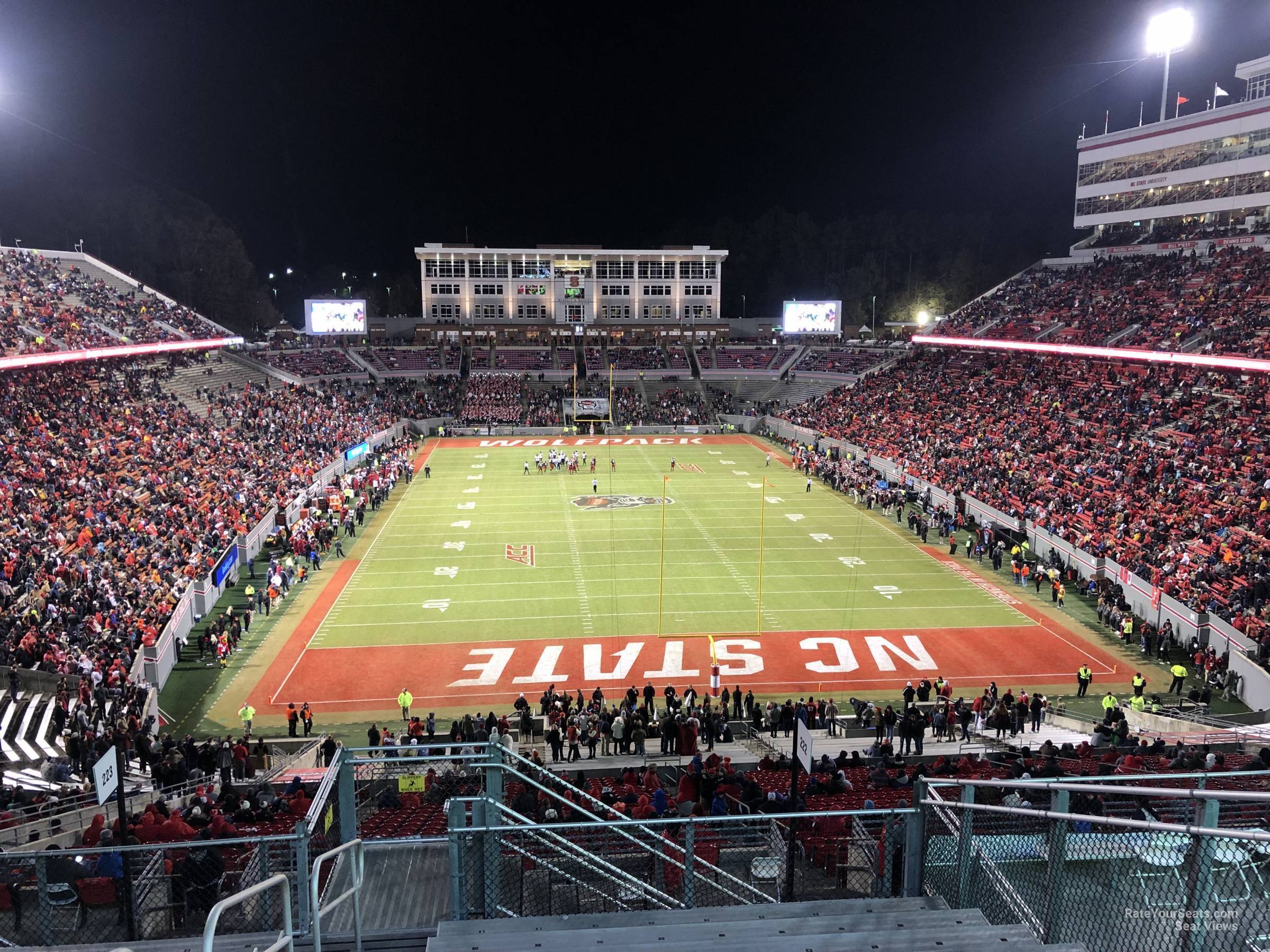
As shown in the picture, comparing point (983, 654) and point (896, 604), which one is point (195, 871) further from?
point (896, 604)

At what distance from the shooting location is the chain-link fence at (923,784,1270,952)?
489cm

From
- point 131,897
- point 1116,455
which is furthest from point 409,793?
point 1116,455

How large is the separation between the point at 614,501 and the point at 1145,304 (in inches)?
1272

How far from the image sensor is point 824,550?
3303 centimetres

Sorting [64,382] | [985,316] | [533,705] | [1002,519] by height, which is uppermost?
[985,316]

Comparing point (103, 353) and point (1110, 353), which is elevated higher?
point (1110, 353)

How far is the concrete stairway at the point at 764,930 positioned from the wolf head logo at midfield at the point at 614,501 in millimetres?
33468

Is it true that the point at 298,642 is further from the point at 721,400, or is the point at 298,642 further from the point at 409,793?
the point at 721,400

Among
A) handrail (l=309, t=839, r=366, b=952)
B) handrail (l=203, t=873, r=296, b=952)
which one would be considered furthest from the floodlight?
handrail (l=203, t=873, r=296, b=952)

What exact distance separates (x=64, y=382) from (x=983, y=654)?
36.7m

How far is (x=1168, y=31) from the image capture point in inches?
2251

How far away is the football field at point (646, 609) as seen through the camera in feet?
71.9

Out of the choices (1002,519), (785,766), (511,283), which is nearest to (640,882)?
(785,766)

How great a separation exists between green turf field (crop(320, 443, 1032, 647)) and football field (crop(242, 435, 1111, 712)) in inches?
3.4
